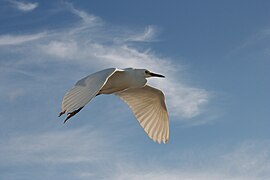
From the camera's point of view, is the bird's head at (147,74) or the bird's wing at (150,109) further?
the bird's wing at (150,109)

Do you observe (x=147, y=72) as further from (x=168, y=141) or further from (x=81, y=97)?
(x=81, y=97)

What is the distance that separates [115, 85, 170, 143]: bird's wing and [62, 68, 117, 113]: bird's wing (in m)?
3.11

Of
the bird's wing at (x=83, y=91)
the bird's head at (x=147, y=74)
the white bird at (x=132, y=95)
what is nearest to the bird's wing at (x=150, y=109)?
the white bird at (x=132, y=95)

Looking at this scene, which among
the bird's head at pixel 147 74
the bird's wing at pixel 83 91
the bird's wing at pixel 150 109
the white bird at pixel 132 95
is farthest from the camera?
the bird's wing at pixel 150 109

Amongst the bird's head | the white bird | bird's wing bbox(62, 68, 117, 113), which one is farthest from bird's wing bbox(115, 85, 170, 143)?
bird's wing bbox(62, 68, 117, 113)

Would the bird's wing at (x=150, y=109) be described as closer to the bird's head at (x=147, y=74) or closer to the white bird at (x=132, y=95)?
the white bird at (x=132, y=95)

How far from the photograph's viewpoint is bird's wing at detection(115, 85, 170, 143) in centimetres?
1394

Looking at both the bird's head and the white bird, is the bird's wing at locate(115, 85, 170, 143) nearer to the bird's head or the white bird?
the white bird

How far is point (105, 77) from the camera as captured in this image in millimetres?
10539

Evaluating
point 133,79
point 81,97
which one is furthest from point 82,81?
A: point 133,79

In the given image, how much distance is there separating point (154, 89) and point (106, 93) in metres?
1.62

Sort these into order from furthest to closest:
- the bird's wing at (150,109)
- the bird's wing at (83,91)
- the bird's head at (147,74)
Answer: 1. the bird's wing at (150,109)
2. the bird's head at (147,74)
3. the bird's wing at (83,91)

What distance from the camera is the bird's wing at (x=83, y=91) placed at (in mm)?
9289

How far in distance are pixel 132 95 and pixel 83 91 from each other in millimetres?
4408
